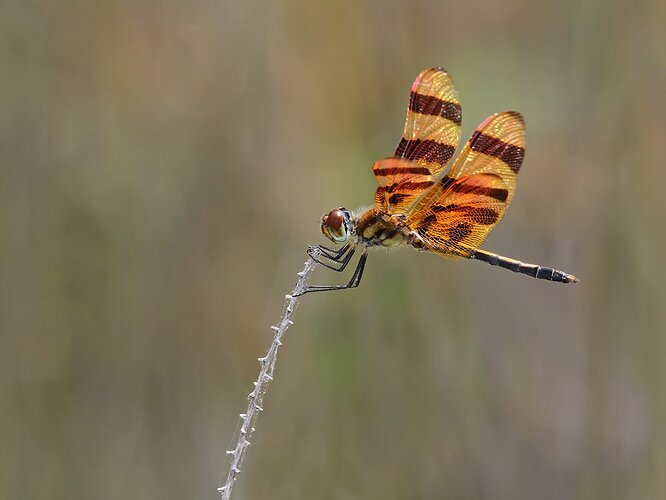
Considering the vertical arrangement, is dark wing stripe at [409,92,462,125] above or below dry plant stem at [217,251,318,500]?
above

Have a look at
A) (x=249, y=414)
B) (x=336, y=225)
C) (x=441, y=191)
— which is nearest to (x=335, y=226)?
(x=336, y=225)

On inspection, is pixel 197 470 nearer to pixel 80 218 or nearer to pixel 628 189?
pixel 80 218

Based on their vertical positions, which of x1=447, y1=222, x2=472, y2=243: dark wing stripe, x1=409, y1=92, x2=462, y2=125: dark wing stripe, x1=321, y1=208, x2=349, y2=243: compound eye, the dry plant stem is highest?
x1=409, y1=92, x2=462, y2=125: dark wing stripe

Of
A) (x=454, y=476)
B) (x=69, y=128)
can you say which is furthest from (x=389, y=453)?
(x=69, y=128)

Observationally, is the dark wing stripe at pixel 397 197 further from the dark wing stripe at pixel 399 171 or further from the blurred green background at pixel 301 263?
the blurred green background at pixel 301 263

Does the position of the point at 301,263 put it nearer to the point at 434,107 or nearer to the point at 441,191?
the point at 441,191

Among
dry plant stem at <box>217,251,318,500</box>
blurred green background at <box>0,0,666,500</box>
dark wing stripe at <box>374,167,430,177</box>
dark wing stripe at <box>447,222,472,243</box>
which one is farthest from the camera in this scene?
blurred green background at <box>0,0,666,500</box>

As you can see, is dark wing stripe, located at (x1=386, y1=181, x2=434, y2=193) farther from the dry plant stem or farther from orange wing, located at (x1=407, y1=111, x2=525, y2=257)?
the dry plant stem

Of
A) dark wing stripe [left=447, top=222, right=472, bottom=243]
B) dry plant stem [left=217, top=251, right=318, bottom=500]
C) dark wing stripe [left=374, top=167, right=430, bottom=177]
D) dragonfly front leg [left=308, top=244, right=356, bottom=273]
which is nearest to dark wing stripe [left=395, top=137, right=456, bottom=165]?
dark wing stripe [left=374, top=167, right=430, bottom=177]
